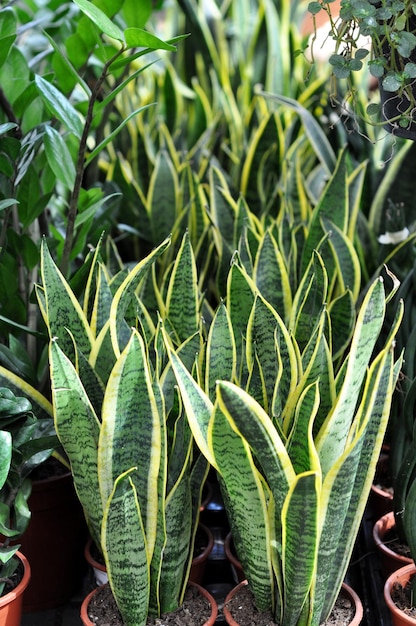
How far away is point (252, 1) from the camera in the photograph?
2279mm

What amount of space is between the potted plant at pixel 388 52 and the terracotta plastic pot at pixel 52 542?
625 mm

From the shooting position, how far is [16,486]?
3.06 ft

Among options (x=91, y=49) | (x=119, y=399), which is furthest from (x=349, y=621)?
(x=91, y=49)

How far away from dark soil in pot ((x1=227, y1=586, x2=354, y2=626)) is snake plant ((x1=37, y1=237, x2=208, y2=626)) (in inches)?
2.7

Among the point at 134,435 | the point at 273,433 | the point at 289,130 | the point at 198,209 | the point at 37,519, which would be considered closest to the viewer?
the point at 273,433

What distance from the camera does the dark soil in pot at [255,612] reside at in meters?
0.88

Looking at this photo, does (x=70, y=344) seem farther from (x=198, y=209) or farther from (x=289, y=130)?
(x=289, y=130)

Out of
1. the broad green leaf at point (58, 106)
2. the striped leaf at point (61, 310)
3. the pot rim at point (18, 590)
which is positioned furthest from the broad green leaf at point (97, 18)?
the pot rim at point (18, 590)

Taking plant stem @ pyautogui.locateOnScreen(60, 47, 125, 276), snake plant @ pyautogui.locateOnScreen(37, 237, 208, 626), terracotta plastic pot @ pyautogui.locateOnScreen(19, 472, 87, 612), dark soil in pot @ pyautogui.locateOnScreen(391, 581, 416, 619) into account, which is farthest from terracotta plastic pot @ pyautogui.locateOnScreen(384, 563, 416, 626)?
plant stem @ pyautogui.locateOnScreen(60, 47, 125, 276)

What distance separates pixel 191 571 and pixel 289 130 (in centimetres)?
95

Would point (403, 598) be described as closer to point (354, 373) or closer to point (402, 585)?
point (402, 585)

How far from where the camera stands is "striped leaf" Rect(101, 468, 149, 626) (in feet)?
2.62

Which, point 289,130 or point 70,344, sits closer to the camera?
point 70,344

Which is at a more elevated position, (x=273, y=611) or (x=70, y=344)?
(x=70, y=344)
